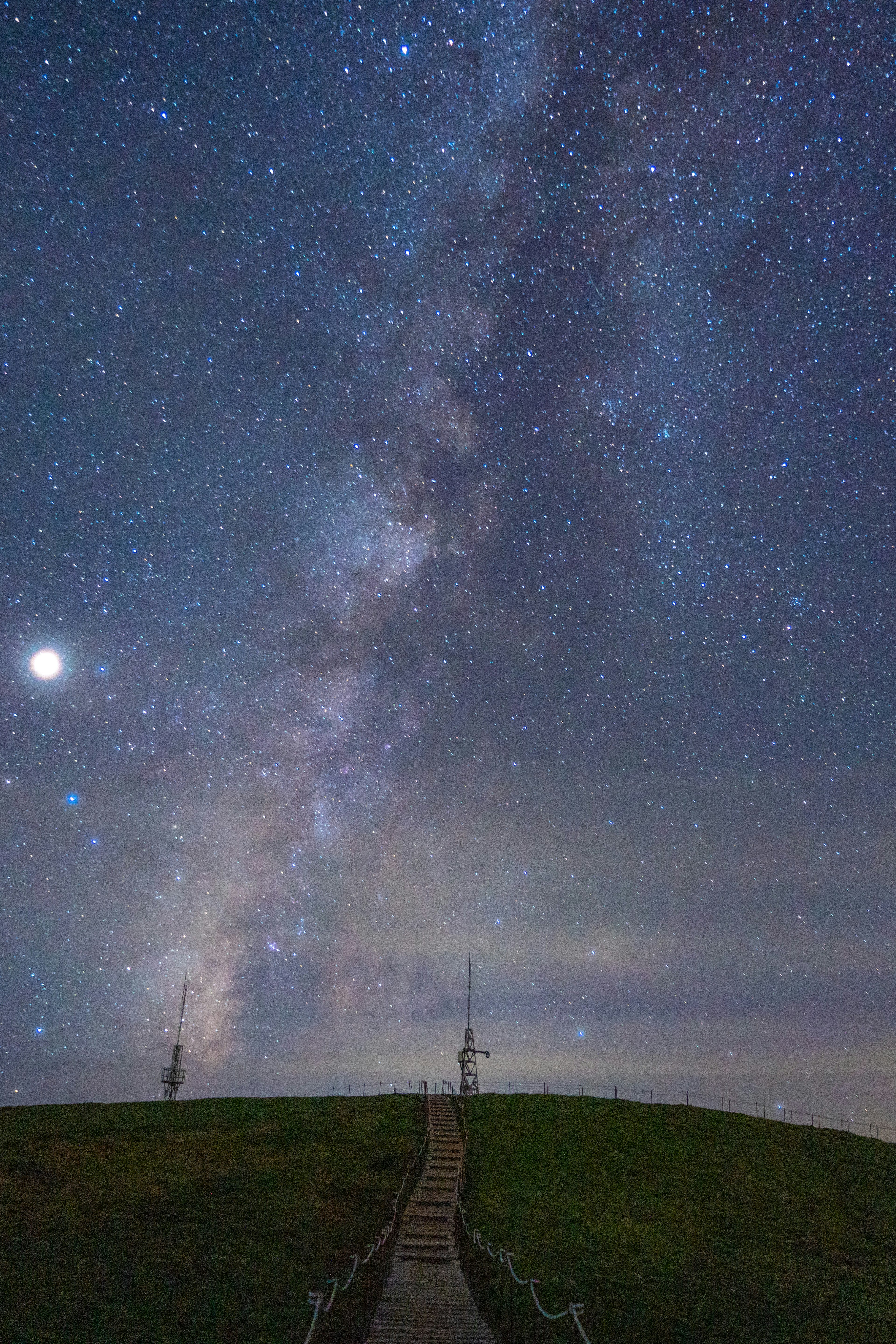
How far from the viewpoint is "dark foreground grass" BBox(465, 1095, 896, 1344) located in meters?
21.1

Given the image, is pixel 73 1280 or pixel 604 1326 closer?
pixel 604 1326

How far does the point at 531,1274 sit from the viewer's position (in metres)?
22.3

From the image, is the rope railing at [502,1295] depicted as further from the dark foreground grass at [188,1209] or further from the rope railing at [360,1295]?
the dark foreground grass at [188,1209]

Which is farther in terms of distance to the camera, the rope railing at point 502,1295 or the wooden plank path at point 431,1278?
the wooden plank path at point 431,1278

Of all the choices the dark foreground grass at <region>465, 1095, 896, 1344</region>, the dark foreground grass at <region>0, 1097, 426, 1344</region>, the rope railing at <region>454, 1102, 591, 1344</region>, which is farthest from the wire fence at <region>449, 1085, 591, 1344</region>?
the dark foreground grass at <region>0, 1097, 426, 1344</region>

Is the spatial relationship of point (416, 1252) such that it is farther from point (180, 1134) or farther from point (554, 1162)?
point (180, 1134)

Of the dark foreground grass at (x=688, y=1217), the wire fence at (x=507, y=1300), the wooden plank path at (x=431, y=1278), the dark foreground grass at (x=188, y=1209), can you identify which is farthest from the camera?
the dark foreground grass at (x=688, y=1217)

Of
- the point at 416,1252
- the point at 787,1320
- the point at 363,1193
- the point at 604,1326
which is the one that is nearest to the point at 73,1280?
the point at 416,1252

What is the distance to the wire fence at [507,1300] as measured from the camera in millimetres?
15578

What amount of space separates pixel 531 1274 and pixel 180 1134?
1868 cm

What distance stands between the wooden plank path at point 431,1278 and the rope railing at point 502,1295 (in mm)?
243

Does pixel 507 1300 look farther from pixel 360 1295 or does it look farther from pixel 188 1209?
pixel 188 1209

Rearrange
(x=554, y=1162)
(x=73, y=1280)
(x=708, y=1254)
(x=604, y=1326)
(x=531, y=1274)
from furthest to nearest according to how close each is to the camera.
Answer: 1. (x=554, y=1162)
2. (x=708, y=1254)
3. (x=531, y=1274)
4. (x=73, y=1280)
5. (x=604, y=1326)

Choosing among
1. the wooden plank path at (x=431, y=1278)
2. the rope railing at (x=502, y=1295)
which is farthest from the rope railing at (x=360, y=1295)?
the rope railing at (x=502, y=1295)
